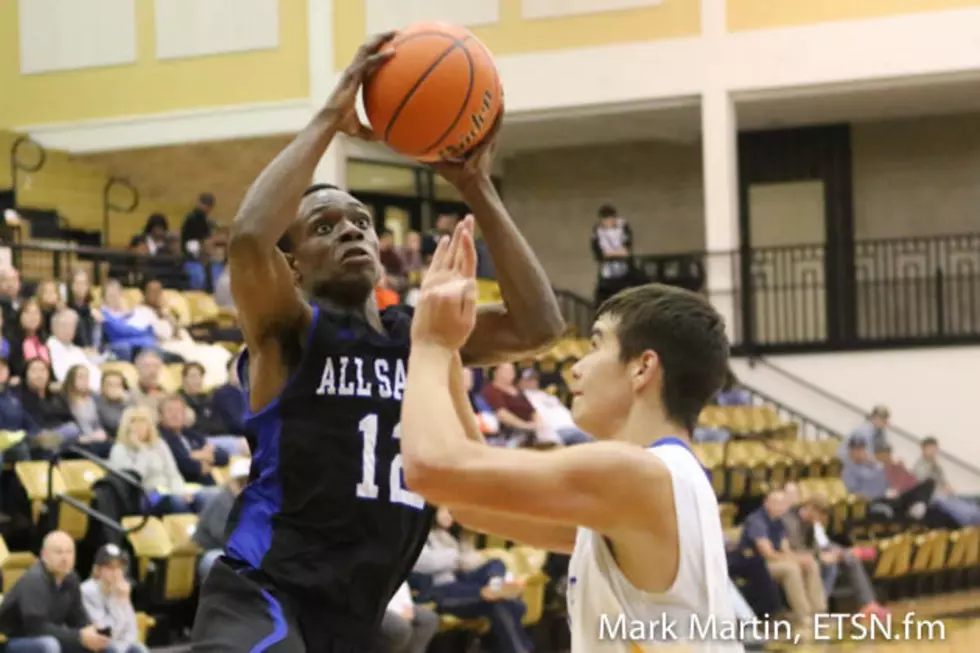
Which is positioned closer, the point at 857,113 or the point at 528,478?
the point at 528,478

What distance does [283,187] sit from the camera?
3424mm

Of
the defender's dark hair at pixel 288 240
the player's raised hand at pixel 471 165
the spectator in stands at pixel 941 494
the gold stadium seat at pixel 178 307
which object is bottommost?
the spectator in stands at pixel 941 494

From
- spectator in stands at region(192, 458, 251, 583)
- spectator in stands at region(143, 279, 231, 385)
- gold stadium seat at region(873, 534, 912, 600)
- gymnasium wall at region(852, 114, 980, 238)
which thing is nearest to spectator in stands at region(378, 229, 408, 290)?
spectator in stands at region(143, 279, 231, 385)

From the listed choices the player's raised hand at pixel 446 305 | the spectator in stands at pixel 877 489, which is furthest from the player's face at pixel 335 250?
the spectator in stands at pixel 877 489

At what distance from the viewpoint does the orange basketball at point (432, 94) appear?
11.6 ft

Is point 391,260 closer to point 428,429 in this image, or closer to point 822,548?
point 822,548

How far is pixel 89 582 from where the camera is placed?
7.61 metres

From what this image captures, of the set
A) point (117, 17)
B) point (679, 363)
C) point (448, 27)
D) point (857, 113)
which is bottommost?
point (679, 363)

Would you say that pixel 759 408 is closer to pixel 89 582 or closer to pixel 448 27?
pixel 89 582

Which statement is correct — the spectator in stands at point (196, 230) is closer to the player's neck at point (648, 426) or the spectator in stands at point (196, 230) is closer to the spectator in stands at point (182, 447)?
the spectator in stands at point (182, 447)

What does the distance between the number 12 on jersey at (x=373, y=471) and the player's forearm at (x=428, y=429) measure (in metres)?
1.27

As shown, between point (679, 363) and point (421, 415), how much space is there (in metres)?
0.53

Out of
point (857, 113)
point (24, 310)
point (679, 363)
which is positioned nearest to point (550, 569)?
point (24, 310)

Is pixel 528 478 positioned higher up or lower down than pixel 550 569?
higher up
